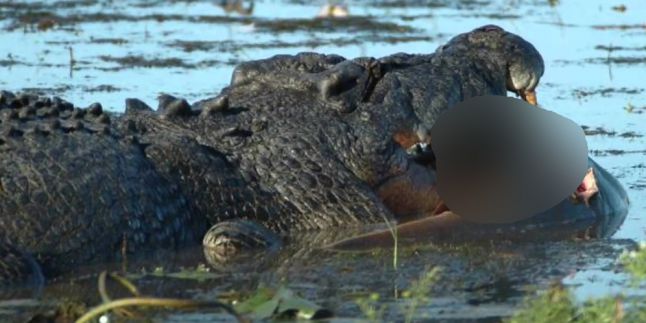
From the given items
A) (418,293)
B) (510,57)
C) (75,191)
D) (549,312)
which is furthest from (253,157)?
(549,312)

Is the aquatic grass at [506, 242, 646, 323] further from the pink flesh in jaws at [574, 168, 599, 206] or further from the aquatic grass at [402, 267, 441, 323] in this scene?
the pink flesh in jaws at [574, 168, 599, 206]

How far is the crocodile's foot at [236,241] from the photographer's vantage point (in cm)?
682

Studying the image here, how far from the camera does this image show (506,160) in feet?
24.3

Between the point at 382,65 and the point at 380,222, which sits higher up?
the point at 382,65

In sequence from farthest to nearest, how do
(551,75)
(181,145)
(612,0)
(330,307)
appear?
1. (612,0)
2. (551,75)
3. (181,145)
4. (330,307)

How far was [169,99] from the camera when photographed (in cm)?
753

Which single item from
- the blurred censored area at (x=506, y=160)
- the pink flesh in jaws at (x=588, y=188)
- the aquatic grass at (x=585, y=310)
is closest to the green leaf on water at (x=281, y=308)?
the aquatic grass at (x=585, y=310)

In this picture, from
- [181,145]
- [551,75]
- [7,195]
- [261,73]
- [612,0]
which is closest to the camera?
[7,195]

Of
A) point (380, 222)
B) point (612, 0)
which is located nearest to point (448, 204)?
point (380, 222)

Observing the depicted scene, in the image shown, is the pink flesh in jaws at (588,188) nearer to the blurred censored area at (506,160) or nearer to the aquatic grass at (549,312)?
the blurred censored area at (506,160)

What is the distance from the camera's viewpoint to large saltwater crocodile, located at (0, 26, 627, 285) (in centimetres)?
658

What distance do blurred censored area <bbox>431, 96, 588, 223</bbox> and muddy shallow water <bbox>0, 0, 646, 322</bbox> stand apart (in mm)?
388

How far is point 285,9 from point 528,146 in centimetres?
854

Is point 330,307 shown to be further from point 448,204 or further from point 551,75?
point 551,75
